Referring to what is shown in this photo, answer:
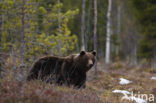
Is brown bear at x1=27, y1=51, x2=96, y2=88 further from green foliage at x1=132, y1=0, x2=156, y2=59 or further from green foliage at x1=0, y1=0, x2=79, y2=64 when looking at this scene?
green foliage at x1=132, y1=0, x2=156, y2=59

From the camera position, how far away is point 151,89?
9156mm

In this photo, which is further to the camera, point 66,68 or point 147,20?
point 147,20

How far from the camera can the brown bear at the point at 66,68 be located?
8.06 metres

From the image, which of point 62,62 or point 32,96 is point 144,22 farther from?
point 32,96

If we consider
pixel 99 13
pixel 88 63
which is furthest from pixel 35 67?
pixel 99 13

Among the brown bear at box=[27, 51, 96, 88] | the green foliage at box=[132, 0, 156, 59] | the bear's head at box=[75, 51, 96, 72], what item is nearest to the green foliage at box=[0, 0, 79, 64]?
the brown bear at box=[27, 51, 96, 88]

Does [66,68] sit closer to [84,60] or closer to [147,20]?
[84,60]

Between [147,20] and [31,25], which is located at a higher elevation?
[147,20]

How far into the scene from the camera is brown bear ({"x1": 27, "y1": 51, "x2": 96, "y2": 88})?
8064 mm

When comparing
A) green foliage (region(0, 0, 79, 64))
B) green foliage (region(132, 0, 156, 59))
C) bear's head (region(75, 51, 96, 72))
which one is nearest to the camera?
green foliage (region(0, 0, 79, 64))

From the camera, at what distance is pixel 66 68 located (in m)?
8.30

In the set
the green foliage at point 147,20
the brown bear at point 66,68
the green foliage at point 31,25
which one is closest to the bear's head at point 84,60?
the brown bear at point 66,68

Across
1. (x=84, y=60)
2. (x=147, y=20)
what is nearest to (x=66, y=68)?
(x=84, y=60)

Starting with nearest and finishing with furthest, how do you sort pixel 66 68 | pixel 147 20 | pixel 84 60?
pixel 84 60 < pixel 66 68 < pixel 147 20
